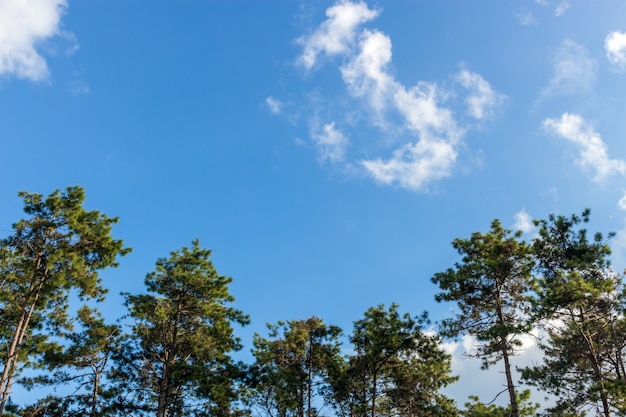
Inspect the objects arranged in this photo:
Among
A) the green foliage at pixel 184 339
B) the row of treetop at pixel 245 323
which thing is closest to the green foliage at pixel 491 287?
the row of treetop at pixel 245 323

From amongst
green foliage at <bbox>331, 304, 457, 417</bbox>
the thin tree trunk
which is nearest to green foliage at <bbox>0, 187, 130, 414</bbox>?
the thin tree trunk

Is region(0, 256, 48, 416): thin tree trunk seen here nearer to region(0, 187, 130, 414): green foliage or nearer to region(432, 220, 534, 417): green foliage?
region(0, 187, 130, 414): green foliage

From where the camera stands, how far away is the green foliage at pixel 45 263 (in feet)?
59.3

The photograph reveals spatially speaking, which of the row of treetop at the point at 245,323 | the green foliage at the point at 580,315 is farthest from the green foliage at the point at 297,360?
the green foliage at the point at 580,315

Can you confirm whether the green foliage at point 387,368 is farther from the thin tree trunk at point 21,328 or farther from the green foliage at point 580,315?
the thin tree trunk at point 21,328

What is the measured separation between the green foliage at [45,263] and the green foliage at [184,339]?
294cm

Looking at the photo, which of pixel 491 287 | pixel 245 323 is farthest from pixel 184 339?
pixel 491 287

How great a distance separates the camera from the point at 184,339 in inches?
869

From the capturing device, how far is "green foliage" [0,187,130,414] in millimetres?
18062

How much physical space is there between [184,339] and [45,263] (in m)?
7.35

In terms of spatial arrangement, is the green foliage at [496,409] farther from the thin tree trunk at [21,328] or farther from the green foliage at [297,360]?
the thin tree trunk at [21,328]

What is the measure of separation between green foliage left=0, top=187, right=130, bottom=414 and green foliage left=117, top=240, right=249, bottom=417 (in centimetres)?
294

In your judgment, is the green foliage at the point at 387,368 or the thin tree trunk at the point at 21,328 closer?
the thin tree trunk at the point at 21,328

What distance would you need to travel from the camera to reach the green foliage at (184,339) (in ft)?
68.3
